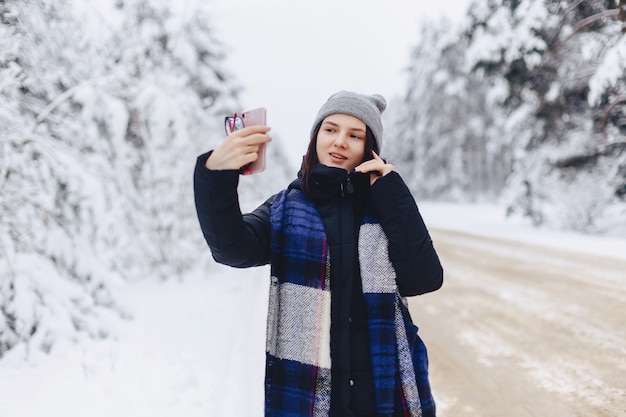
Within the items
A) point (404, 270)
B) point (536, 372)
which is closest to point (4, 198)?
point (404, 270)

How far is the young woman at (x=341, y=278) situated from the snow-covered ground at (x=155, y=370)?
166 centimetres

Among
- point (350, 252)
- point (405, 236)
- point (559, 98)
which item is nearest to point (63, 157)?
point (350, 252)

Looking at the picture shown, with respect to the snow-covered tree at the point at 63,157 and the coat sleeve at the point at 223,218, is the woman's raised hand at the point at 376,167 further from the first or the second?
the snow-covered tree at the point at 63,157

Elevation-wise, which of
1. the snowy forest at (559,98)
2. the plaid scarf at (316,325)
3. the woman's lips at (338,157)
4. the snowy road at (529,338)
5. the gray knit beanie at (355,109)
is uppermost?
the snowy forest at (559,98)

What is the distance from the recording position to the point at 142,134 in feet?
25.4

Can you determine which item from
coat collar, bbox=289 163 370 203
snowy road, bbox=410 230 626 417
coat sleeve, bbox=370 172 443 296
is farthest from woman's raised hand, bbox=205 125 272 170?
snowy road, bbox=410 230 626 417

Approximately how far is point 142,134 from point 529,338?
6698 mm

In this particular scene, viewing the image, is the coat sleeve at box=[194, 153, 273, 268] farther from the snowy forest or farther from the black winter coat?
the snowy forest

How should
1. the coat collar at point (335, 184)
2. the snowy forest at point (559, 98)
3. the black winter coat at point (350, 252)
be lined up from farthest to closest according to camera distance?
1. the snowy forest at point (559, 98)
2. the coat collar at point (335, 184)
3. the black winter coat at point (350, 252)

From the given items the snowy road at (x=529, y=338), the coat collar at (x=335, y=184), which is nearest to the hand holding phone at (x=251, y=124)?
the coat collar at (x=335, y=184)

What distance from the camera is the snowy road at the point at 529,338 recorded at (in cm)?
319

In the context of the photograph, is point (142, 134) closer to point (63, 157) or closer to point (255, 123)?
point (63, 157)

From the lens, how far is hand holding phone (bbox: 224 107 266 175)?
53.2 inches

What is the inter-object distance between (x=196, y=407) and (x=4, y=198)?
240 centimetres
